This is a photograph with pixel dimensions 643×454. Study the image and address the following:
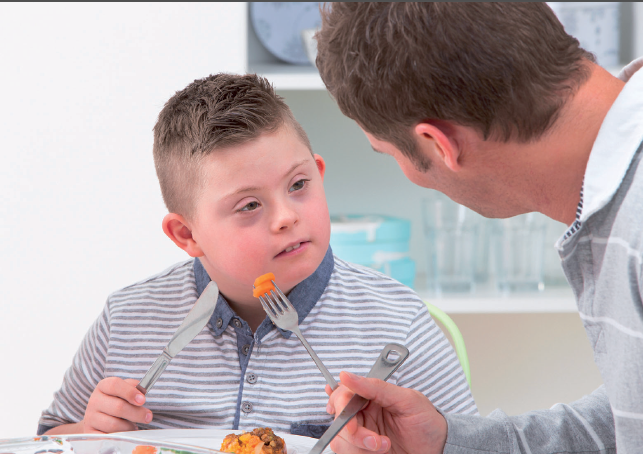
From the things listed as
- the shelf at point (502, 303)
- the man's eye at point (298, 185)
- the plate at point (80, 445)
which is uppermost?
the man's eye at point (298, 185)

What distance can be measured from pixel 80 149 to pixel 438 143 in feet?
3.76

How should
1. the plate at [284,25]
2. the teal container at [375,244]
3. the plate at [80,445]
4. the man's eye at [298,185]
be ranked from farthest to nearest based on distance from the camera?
the plate at [284,25] → the teal container at [375,244] → the man's eye at [298,185] → the plate at [80,445]

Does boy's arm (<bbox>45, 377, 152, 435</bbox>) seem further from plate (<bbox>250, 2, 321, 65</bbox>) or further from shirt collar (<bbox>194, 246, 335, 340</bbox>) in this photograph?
plate (<bbox>250, 2, 321, 65</bbox>)

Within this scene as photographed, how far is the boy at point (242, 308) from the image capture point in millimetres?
879

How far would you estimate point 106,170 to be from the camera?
162cm

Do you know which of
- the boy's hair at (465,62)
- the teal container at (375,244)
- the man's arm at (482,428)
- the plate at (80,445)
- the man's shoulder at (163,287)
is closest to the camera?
the plate at (80,445)

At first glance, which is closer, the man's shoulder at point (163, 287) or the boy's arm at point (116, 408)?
the boy's arm at point (116, 408)

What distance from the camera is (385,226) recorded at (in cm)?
158

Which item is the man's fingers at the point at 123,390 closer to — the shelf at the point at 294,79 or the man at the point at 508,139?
the man at the point at 508,139

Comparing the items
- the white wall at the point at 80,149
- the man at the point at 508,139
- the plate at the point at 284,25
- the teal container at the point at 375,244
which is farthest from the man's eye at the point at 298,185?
the plate at the point at 284,25

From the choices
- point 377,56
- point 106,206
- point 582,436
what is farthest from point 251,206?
point 106,206

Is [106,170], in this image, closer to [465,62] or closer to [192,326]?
[192,326]

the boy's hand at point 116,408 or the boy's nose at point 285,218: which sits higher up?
the boy's nose at point 285,218

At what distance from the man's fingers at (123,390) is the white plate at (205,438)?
0.05 metres
